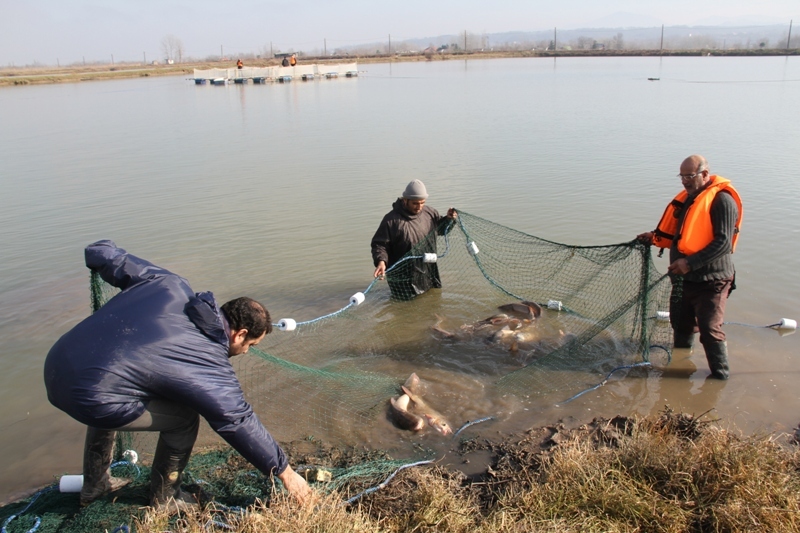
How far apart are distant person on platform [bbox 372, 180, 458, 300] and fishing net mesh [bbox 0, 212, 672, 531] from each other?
0.10 feet

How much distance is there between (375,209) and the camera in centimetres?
1195

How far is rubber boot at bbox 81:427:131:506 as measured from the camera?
3.57 meters

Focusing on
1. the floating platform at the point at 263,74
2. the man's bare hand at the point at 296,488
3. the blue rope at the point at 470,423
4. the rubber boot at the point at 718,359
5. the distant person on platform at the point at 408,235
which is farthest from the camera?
the floating platform at the point at 263,74

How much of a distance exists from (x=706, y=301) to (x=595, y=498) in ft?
9.27

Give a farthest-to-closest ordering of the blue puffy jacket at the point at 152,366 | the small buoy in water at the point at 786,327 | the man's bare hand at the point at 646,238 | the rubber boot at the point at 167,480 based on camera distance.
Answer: the small buoy in water at the point at 786,327, the man's bare hand at the point at 646,238, the rubber boot at the point at 167,480, the blue puffy jacket at the point at 152,366

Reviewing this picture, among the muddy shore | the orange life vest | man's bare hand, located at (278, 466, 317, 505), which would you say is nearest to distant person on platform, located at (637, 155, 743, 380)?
the orange life vest

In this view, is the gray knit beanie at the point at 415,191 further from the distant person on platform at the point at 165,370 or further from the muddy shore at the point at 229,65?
the muddy shore at the point at 229,65

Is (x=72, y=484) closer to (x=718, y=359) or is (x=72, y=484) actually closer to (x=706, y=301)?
Result: (x=706, y=301)

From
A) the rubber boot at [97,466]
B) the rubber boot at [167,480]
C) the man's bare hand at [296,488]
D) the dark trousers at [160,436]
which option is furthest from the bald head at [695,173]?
the rubber boot at [97,466]

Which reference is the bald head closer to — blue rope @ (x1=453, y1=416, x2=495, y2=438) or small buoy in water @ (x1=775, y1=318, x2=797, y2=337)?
small buoy in water @ (x1=775, y1=318, x2=797, y2=337)

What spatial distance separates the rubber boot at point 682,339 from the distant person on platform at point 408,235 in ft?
9.28

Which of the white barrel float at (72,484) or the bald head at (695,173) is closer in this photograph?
the white barrel float at (72,484)

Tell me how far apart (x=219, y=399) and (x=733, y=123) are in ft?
71.8

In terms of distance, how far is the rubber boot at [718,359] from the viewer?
559 cm
